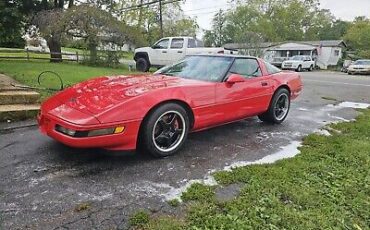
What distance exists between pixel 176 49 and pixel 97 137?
11.3 meters

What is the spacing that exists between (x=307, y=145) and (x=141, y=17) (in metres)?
34.2

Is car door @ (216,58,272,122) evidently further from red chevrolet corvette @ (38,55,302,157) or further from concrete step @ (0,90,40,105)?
concrete step @ (0,90,40,105)

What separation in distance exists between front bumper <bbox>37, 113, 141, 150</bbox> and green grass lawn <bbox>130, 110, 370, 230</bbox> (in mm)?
835

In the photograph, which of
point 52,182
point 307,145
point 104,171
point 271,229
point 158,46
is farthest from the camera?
point 158,46

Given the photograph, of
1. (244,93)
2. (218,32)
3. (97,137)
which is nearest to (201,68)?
(244,93)

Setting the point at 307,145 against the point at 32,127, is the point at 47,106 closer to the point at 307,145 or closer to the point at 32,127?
the point at 32,127

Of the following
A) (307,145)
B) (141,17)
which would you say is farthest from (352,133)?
(141,17)

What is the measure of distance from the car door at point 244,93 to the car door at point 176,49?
29.5 ft

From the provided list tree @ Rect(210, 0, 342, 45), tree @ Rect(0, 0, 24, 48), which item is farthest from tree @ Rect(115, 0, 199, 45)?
tree @ Rect(0, 0, 24, 48)

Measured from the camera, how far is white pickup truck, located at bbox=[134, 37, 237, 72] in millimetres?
13758

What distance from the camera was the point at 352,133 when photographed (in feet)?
16.6

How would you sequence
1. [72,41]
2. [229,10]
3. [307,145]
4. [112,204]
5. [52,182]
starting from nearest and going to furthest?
[112,204]
[52,182]
[307,145]
[72,41]
[229,10]

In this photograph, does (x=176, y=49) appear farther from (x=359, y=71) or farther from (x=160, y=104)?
(x=359, y=71)

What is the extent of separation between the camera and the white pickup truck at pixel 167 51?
1376 cm
